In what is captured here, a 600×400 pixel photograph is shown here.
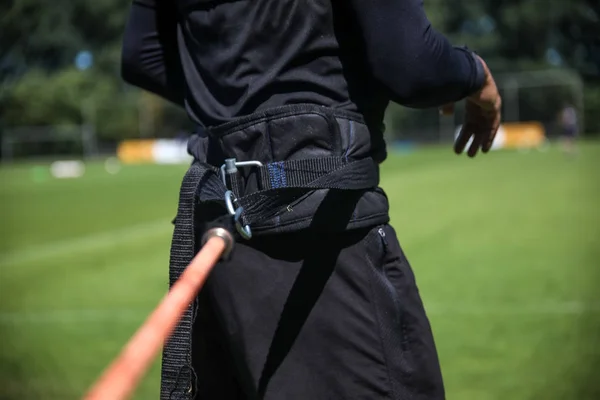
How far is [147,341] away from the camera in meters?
1.21

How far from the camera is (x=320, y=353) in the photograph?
188 cm

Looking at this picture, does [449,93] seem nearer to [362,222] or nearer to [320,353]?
[362,222]

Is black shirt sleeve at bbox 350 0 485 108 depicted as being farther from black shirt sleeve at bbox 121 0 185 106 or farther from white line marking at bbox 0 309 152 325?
white line marking at bbox 0 309 152 325

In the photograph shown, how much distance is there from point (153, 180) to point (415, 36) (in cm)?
2219

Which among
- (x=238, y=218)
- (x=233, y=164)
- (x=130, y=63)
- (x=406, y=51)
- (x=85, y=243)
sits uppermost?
(x=406, y=51)

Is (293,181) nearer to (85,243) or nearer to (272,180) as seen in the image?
(272,180)

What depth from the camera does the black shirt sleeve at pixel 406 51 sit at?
179cm

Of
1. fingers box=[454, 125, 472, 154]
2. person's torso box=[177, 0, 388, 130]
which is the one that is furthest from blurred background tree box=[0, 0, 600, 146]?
person's torso box=[177, 0, 388, 130]

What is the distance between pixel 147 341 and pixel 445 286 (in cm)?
570

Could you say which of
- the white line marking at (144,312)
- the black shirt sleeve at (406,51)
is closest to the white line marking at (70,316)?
the white line marking at (144,312)

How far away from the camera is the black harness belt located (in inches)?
74.2

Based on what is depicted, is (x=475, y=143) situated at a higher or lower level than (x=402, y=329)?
higher

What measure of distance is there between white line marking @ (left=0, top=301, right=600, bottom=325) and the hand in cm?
360

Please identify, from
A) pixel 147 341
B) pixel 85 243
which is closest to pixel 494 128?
pixel 147 341
